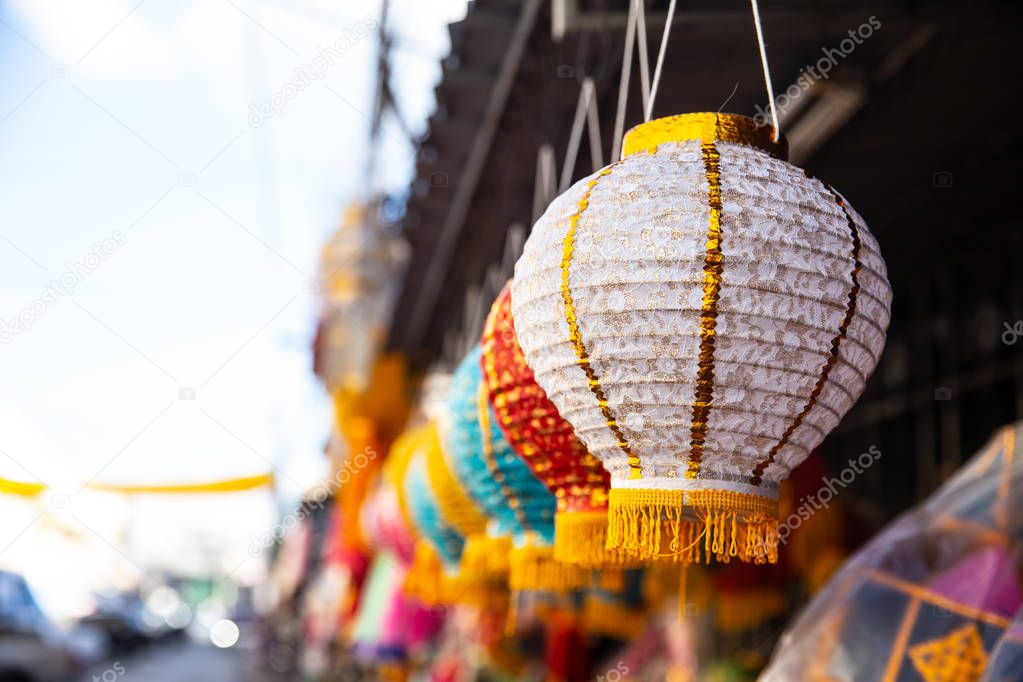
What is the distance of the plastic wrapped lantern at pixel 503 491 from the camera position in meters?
2.32

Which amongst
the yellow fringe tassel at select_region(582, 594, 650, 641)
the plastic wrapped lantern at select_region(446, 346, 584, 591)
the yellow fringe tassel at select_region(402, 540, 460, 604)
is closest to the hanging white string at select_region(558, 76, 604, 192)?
the plastic wrapped lantern at select_region(446, 346, 584, 591)

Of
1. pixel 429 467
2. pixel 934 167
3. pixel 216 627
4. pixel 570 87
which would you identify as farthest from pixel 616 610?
pixel 216 627

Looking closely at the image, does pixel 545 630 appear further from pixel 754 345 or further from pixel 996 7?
pixel 754 345

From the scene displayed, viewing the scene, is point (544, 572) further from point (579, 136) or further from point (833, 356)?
point (579, 136)

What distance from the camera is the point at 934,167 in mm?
4652

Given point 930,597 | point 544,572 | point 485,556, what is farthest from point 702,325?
point 485,556

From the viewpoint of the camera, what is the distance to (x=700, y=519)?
5.20ft

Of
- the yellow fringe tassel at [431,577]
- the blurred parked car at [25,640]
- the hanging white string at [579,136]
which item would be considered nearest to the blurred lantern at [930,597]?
the hanging white string at [579,136]

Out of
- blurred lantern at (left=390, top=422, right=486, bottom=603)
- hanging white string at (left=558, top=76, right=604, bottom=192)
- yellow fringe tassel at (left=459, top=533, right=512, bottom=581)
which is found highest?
hanging white string at (left=558, top=76, right=604, bottom=192)

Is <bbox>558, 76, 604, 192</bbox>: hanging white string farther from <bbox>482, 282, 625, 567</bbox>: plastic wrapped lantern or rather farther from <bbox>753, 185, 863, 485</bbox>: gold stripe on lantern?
<bbox>753, 185, 863, 485</bbox>: gold stripe on lantern

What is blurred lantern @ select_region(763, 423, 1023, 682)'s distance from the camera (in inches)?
92.0

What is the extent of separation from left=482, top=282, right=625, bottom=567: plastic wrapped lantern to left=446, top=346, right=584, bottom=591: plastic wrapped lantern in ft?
0.85

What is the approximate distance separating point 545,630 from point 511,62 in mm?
4100

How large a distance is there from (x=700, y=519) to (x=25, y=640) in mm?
8555
